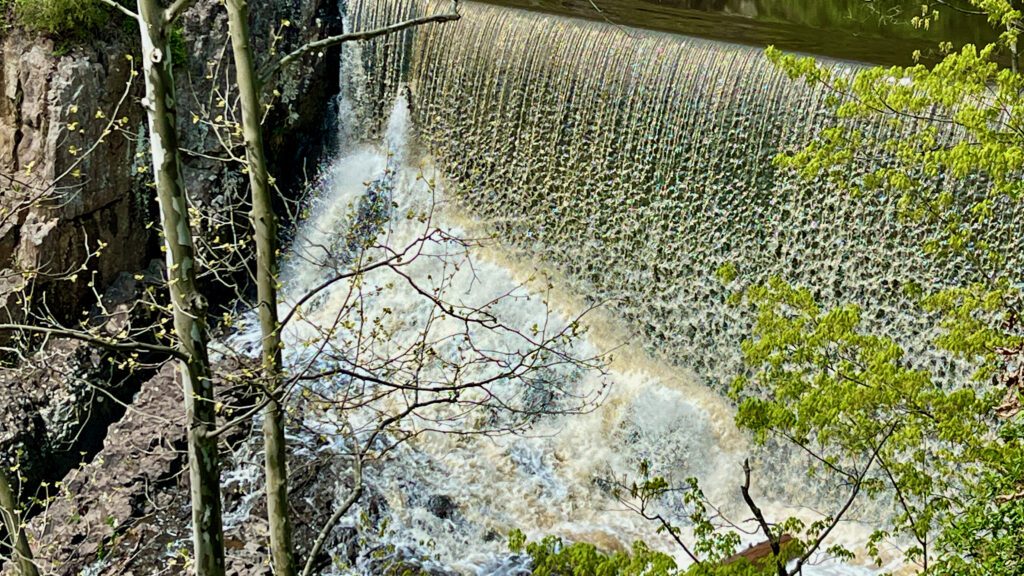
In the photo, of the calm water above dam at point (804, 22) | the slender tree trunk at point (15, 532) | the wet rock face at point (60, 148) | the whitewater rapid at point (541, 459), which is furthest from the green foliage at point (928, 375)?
the wet rock face at point (60, 148)

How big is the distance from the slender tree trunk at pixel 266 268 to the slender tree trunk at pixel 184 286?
0.21 m

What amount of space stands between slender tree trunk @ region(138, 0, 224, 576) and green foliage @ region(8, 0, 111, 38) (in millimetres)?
6901

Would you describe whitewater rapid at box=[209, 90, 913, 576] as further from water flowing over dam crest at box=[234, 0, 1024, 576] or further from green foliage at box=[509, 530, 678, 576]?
green foliage at box=[509, 530, 678, 576]

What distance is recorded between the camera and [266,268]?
3.87m

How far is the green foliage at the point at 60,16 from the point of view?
9.77m

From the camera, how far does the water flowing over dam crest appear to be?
8312 millimetres

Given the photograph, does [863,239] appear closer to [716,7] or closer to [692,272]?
[692,272]

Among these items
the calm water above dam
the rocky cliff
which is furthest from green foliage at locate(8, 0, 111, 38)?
the calm water above dam

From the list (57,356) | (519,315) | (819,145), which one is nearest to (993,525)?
(819,145)

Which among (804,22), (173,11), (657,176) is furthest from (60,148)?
(804,22)

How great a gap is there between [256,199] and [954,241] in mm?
3585

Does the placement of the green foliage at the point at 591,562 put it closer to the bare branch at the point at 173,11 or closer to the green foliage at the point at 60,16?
the bare branch at the point at 173,11

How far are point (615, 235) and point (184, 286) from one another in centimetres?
632

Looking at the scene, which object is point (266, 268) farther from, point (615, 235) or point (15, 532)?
point (615, 235)
